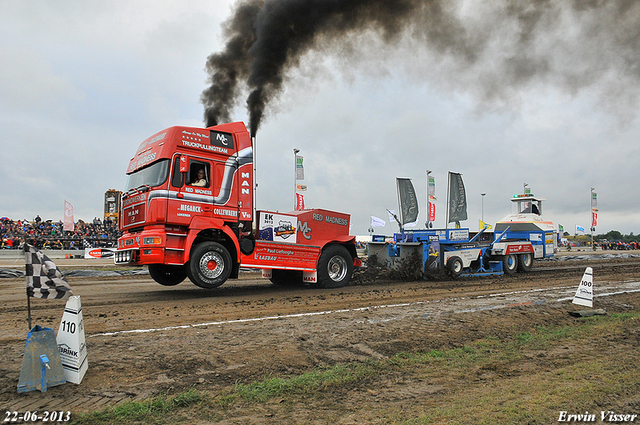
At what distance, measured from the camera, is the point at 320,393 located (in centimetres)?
380

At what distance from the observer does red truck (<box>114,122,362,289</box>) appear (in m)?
9.04

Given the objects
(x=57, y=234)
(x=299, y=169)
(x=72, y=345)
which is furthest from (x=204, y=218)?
(x=57, y=234)

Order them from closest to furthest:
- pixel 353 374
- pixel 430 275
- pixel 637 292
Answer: pixel 353 374 < pixel 637 292 < pixel 430 275

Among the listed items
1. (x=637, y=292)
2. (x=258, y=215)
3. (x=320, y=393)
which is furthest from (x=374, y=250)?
(x=320, y=393)

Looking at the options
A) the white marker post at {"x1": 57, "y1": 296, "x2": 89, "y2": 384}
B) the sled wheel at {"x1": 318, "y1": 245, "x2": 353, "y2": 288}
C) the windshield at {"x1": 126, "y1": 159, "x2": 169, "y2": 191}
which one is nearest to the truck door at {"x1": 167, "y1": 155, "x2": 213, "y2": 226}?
the windshield at {"x1": 126, "y1": 159, "x2": 169, "y2": 191}

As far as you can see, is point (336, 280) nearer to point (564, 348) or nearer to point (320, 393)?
point (564, 348)

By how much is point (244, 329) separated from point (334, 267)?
6263mm

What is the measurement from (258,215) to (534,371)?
23.8 ft

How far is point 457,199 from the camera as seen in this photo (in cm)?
2214

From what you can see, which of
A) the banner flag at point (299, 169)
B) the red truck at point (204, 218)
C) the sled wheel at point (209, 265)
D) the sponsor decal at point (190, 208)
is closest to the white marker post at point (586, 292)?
the red truck at point (204, 218)

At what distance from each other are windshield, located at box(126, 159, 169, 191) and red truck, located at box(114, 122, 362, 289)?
22 millimetres

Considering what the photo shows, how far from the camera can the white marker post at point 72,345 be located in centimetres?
375

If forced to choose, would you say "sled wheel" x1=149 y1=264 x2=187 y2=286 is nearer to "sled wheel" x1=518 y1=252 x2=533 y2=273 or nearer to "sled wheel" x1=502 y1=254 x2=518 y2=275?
"sled wheel" x1=502 y1=254 x2=518 y2=275

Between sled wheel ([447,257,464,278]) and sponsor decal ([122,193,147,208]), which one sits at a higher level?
sponsor decal ([122,193,147,208])
